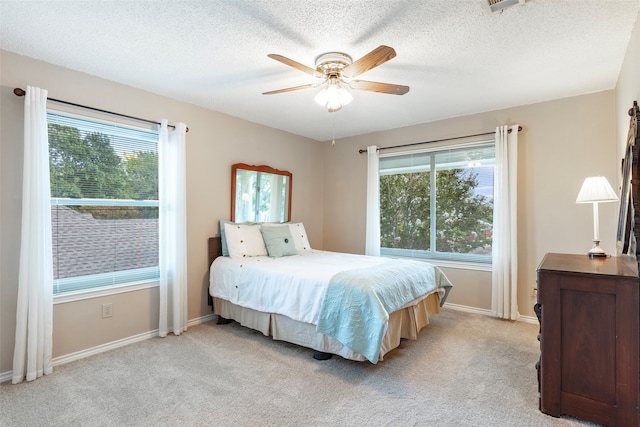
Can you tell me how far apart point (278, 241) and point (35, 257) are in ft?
7.16

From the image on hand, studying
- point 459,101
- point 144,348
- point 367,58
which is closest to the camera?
point 367,58

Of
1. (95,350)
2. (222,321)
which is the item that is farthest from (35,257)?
(222,321)

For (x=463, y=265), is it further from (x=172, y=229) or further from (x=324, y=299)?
(x=172, y=229)

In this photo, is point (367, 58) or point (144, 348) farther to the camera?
point (144, 348)

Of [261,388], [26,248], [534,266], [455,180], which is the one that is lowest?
[261,388]

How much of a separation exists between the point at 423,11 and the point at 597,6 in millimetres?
1004

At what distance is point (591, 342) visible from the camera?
181 centimetres

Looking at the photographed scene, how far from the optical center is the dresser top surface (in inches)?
71.2

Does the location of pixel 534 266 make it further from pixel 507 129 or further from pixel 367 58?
pixel 367 58

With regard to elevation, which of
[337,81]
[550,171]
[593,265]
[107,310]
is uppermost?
[337,81]

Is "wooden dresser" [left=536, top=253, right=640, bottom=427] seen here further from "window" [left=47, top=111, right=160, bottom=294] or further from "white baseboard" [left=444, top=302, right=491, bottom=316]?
"window" [left=47, top=111, right=160, bottom=294]

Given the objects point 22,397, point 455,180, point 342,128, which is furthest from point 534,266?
point 22,397

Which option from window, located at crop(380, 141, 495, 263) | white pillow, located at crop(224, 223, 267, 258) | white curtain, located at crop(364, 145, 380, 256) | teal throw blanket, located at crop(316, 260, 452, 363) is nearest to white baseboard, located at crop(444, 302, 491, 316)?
window, located at crop(380, 141, 495, 263)

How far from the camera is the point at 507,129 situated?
143 inches
